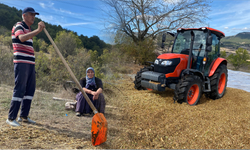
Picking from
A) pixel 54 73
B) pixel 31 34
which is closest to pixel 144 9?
pixel 54 73

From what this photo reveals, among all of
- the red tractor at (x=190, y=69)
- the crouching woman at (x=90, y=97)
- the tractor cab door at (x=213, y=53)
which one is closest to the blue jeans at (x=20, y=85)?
the crouching woman at (x=90, y=97)

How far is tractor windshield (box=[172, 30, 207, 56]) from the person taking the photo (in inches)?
206

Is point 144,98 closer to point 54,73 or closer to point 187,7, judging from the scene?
point 54,73

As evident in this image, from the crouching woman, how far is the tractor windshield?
336 centimetres

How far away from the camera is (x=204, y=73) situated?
214 inches

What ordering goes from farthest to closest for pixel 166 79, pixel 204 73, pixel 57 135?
pixel 204 73 < pixel 166 79 < pixel 57 135

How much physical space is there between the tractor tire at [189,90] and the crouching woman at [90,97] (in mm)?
2189

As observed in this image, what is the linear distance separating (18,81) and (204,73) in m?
5.23

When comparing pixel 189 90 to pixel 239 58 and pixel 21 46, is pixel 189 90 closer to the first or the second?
pixel 21 46

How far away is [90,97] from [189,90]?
291 centimetres

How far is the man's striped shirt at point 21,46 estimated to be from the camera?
263 centimetres

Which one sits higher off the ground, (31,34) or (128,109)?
(31,34)

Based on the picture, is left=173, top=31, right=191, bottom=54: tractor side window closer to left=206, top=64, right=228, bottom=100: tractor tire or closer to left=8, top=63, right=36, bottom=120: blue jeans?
left=206, top=64, right=228, bottom=100: tractor tire

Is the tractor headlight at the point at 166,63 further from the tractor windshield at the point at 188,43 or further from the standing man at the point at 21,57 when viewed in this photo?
the standing man at the point at 21,57
